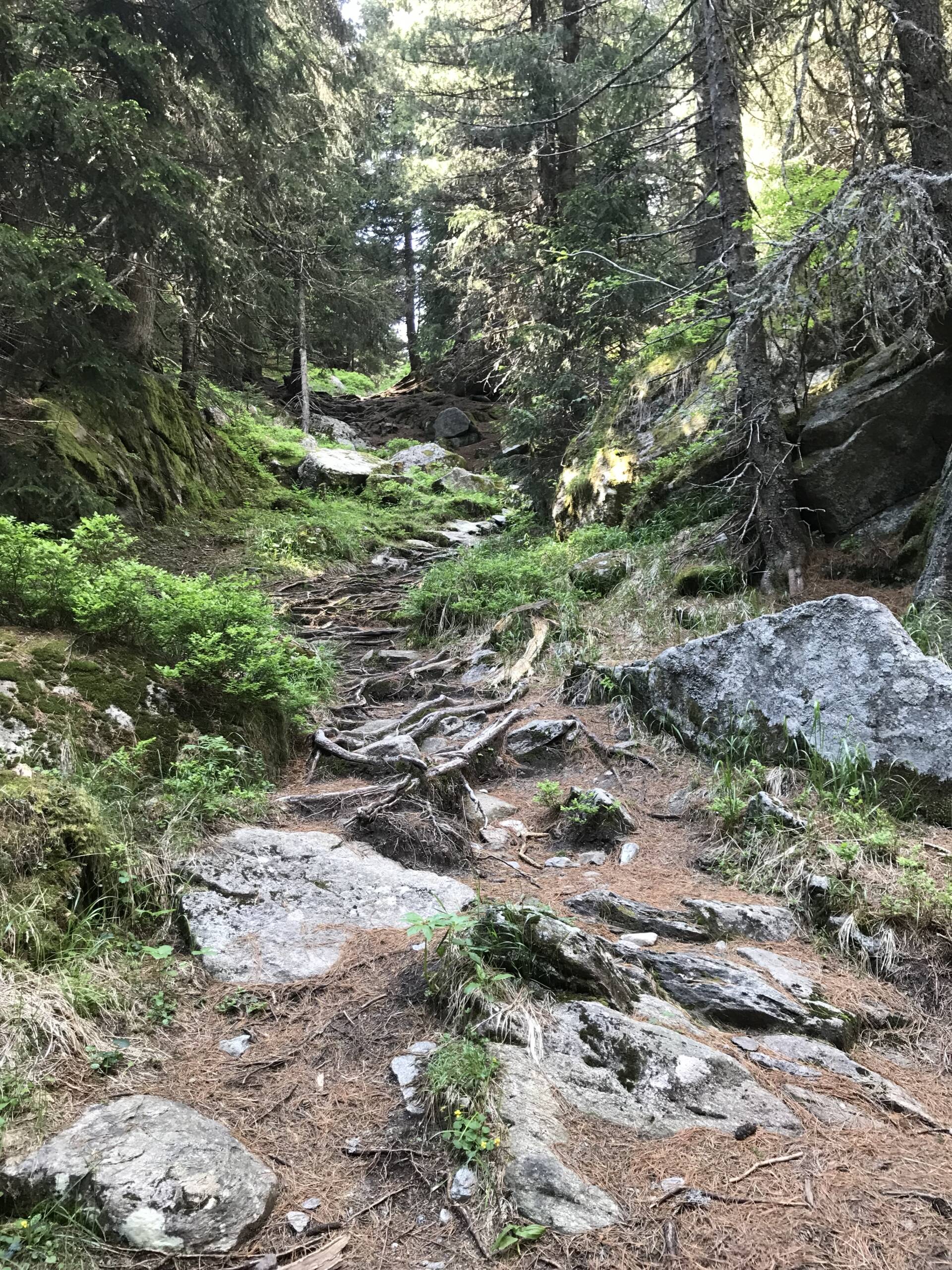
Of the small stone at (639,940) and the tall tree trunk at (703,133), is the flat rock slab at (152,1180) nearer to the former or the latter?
the small stone at (639,940)

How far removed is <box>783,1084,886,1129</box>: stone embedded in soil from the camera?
8.57ft

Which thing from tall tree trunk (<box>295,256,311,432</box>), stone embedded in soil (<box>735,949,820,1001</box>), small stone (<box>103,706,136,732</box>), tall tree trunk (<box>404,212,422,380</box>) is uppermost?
tall tree trunk (<box>404,212,422,380</box>)

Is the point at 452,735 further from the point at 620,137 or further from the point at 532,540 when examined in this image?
the point at 620,137

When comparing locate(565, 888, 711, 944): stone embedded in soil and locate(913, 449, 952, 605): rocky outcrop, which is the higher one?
locate(913, 449, 952, 605): rocky outcrop

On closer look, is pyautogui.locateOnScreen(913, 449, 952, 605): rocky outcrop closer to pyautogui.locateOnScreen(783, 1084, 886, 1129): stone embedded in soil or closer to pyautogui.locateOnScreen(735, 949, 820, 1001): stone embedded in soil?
pyautogui.locateOnScreen(735, 949, 820, 1001): stone embedded in soil

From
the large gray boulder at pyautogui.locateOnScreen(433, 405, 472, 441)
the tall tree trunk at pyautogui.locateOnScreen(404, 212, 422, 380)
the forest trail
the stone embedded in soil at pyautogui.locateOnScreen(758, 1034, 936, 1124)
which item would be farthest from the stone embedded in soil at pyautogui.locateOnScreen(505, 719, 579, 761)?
the tall tree trunk at pyautogui.locateOnScreen(404, 212, 422, 380)

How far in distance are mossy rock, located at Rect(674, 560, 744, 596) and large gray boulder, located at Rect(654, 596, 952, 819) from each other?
1883 millimetres

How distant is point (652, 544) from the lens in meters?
8.98

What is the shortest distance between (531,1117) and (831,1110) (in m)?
1.23

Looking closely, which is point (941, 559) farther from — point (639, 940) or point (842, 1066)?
point (842, 1066)

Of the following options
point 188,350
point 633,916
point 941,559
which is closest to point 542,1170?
point 633,916

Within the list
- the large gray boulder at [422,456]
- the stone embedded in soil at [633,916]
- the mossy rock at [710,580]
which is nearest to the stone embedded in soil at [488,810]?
the stone embedded in soil at [633,916]

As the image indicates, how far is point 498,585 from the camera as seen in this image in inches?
391

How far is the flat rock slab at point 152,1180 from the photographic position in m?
1.92
